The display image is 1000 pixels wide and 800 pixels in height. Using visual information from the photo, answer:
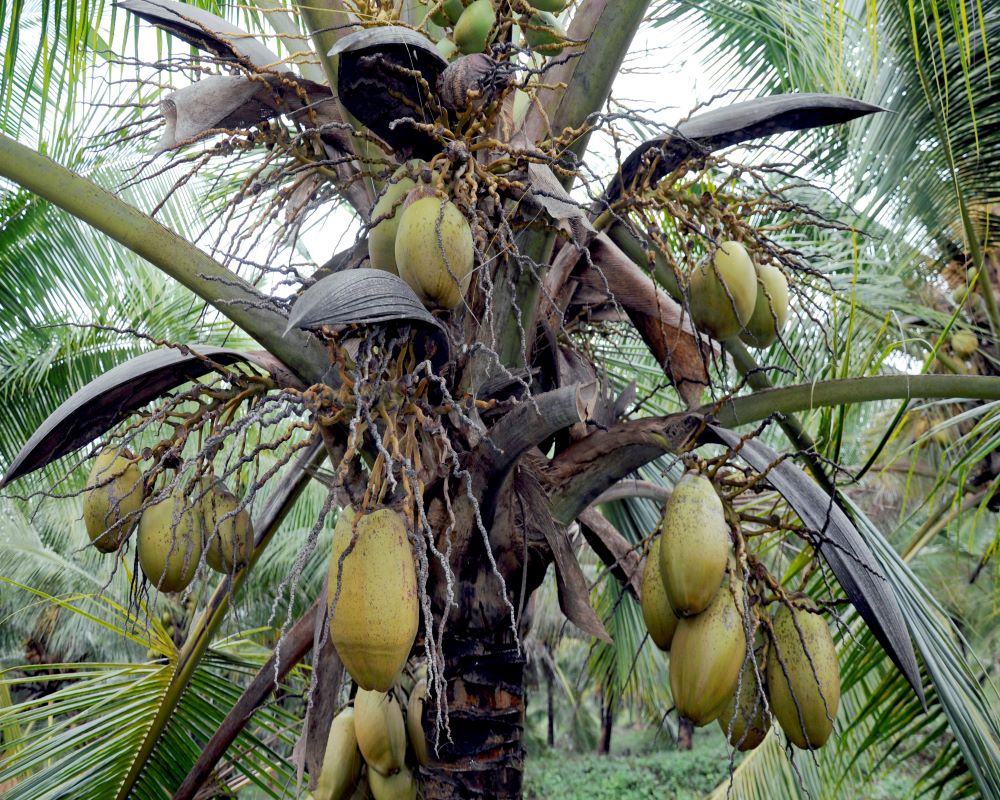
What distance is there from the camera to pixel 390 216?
1.34 metres

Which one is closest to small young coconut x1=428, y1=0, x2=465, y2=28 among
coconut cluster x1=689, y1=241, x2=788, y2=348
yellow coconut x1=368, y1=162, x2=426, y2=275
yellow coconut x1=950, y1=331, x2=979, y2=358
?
yellow coconut x1=368, y1=162, x2=426, y2=275

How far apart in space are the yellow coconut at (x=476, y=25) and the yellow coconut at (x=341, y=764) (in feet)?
3.81

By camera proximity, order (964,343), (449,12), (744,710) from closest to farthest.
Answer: (744,710)
(449,12)
(964,343)

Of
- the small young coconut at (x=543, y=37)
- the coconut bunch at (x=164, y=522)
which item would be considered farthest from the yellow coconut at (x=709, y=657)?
the small young coconut at (x=543, y=37)

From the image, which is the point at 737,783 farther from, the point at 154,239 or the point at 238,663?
the point at 154,239

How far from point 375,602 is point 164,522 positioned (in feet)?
1.51

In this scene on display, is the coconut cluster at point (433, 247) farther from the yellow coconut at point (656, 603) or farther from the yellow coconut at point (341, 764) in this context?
the yellow coconut at point (341, 764)

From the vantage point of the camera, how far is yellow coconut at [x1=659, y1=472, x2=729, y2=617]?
1124 mm

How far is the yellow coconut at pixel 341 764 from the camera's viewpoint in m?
1.66

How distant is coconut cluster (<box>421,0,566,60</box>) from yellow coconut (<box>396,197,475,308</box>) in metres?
0.33

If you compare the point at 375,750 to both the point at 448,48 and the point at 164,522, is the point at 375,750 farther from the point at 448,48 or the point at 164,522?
the point at 448,48

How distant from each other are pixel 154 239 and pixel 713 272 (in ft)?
2.74

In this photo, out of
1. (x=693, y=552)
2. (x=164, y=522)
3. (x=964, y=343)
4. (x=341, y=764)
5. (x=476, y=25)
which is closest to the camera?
(x=693, y=552)

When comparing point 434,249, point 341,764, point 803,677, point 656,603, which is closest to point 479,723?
point 341,764
